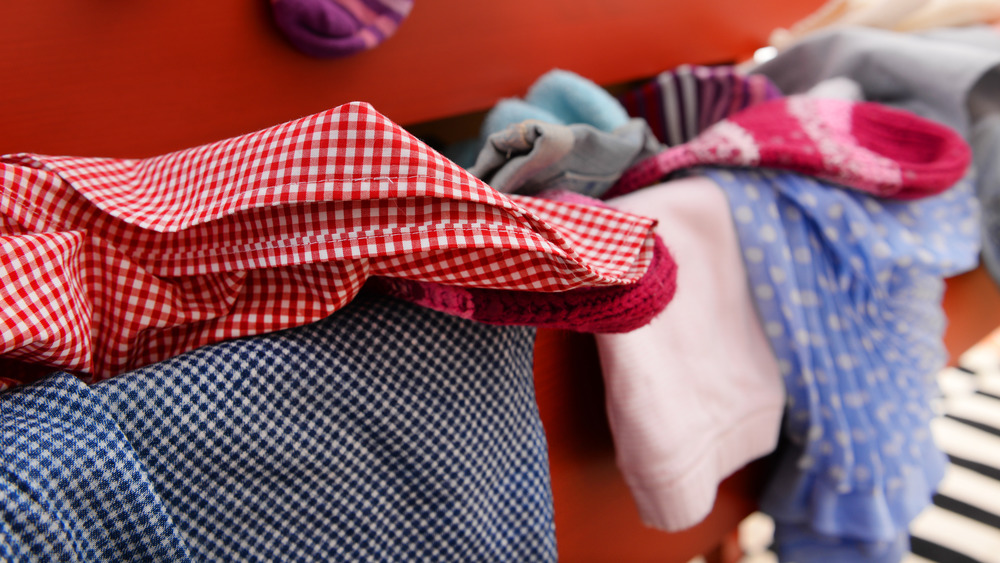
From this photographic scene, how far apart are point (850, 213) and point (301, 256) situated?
402mm

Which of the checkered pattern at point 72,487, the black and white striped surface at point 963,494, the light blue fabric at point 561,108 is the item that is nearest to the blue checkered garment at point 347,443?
the checkered pattern at point 72,487

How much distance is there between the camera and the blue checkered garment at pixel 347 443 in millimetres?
248

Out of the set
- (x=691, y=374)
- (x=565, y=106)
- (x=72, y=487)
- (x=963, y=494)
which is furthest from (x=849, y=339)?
(x=963, y=494)

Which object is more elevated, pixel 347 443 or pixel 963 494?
pixel 347 443

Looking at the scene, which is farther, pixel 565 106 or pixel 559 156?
pixel 565 106

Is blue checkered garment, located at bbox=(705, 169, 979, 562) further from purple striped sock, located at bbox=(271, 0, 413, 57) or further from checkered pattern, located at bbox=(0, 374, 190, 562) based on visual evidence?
checkered pattern, located at bbox=(0, 374, 190, 562)

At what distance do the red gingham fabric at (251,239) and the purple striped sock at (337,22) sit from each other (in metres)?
0.16

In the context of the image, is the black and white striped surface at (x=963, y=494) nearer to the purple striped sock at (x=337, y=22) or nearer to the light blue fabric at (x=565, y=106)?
the light blue fabric at (x=565, y=106)

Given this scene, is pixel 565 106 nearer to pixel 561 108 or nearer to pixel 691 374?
pixel 561 108

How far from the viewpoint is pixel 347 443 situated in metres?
0.29

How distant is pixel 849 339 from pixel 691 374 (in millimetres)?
145

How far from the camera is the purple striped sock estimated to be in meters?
0.40

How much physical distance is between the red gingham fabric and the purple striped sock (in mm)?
157

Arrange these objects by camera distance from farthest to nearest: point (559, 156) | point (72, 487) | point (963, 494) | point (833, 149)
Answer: point (963, 494) → point (833, 149) → point (559, 156) → point (72, 487)
